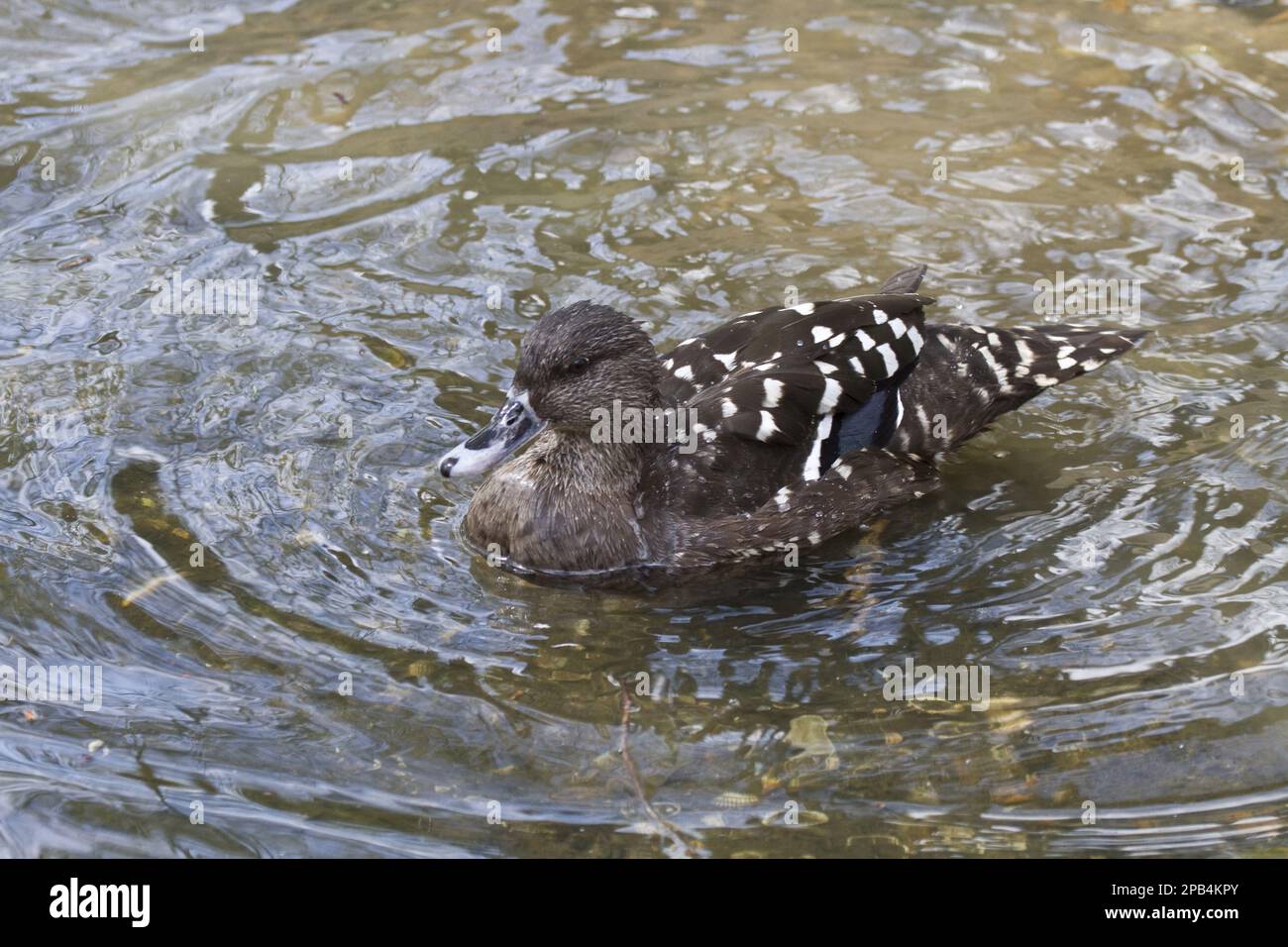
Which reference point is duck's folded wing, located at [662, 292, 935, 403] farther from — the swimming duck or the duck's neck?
the duck's neck

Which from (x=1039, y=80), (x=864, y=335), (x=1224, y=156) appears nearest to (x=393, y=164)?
(x=864, y=335)

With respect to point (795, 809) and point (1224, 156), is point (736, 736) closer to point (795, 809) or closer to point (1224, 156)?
point (795, 809)

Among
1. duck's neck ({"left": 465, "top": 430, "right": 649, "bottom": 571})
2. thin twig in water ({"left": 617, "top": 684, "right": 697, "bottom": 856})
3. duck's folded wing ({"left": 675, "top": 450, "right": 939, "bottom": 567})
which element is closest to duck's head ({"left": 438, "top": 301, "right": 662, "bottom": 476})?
duck's neck ({"left": 465, "top": 430, "right": 649, "bottom": 571})

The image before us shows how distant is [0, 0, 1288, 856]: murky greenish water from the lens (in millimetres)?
5176

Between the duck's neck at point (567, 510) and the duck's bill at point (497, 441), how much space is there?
0.75ft

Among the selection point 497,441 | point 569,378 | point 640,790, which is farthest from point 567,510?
point 640,790

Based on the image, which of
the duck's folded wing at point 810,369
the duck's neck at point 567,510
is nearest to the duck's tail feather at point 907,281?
the duck's folded wing at point 810,369

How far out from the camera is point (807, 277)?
28.1 ft

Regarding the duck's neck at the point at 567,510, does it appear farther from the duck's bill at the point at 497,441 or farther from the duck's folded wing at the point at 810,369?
the duck's folded wing at the point at 810,369

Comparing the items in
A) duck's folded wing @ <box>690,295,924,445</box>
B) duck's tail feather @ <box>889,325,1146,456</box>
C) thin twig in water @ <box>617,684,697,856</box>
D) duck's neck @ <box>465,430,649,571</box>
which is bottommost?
thin twig in water @ <box>617,684,697,856</box>

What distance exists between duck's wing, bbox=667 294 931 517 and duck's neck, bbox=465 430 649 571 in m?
0.25

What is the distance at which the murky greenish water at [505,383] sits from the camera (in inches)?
204

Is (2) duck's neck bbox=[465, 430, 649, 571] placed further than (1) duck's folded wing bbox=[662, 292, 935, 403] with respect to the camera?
No
